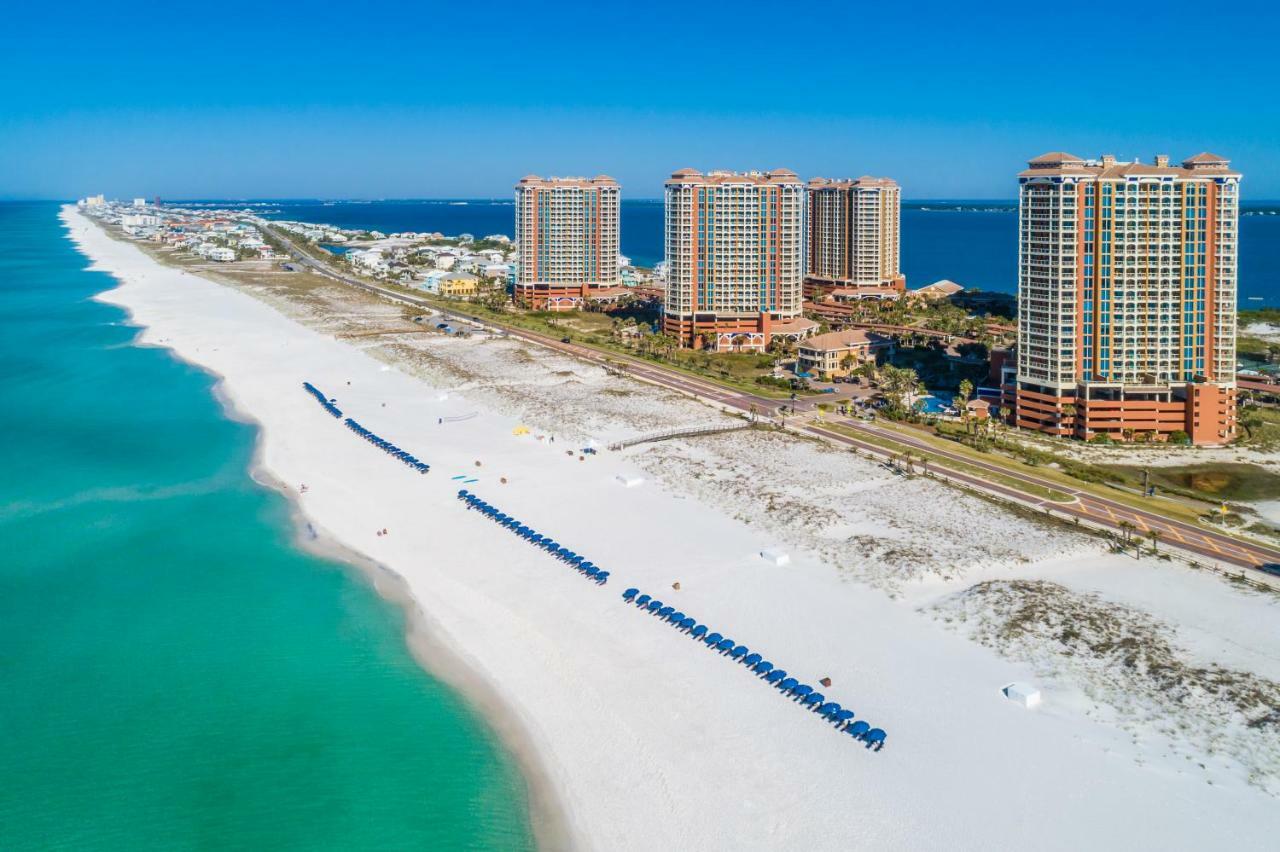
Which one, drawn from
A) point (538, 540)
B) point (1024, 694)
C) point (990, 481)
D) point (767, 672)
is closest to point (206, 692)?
point (538, 540)

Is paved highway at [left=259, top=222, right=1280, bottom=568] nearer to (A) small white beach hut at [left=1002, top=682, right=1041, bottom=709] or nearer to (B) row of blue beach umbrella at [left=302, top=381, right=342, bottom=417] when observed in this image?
(A) small white beach hut at [left=1002, top=682, right=1041, bottom=709]

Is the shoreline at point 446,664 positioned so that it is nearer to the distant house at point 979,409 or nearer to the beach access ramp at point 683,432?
the beach access ramp at point 683,432

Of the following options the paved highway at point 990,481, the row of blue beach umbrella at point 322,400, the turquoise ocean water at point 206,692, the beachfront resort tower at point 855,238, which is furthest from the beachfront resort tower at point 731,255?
the turquoise ocean water at point 206,692

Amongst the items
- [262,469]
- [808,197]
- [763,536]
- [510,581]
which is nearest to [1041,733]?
[763,536]

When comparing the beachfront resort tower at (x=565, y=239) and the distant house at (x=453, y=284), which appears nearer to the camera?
the beachfront resort tower at (x=565, y=239)

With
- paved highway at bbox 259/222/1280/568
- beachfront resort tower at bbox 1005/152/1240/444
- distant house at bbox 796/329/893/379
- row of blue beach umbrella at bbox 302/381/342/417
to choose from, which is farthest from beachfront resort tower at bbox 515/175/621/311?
beachfront resort tower at bbox 1005/152/1240/444

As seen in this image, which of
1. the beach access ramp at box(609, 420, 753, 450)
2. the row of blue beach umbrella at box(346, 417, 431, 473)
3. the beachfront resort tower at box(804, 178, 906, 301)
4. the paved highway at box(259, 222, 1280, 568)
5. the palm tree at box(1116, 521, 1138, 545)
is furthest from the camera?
the beachfront resort tower at box(804, 178, 906, 301)
